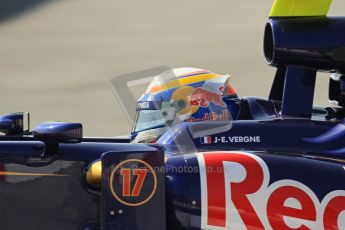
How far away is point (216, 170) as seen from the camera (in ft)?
7.79

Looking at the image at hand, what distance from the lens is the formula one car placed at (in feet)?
7.61

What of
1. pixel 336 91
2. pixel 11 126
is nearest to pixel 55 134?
pixel 11 126

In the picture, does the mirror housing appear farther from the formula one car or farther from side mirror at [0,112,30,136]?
side mirror at [0,112,30,136]

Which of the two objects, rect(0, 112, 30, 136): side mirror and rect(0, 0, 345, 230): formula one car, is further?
rect(0, 112, 30, 136): side mirror

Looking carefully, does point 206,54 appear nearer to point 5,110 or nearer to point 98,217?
point 5,110

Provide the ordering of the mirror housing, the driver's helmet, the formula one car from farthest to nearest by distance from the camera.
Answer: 1. the driver's helmet
2. the mirror housing
3. the formula one car

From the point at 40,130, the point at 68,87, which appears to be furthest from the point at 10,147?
the point at 68,87

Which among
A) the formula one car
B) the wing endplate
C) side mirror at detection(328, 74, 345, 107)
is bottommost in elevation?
the formula one car

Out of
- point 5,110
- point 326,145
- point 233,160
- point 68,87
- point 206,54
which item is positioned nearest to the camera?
point 233,160

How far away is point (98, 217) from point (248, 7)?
43.2ft

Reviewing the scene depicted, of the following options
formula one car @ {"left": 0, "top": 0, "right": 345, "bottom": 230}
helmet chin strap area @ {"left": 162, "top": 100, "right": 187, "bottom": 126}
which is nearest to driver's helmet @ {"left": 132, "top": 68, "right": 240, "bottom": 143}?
helmet chin strap area @ {"left": 162, "top": 100, "right": 187, "bottom": 126}

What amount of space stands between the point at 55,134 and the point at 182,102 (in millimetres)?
1710

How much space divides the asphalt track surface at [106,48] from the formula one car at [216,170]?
6171mm

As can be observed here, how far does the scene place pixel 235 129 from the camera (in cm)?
270
